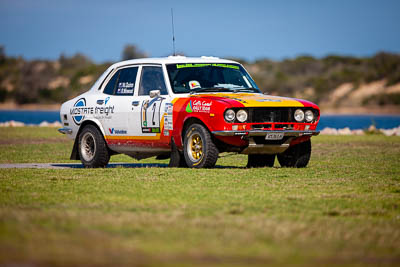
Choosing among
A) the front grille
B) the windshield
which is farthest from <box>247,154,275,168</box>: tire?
the front grille

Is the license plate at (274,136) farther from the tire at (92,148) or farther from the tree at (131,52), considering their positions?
the tree at (131,52)

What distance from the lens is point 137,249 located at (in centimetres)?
614

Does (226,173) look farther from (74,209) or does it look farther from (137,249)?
(137,249)

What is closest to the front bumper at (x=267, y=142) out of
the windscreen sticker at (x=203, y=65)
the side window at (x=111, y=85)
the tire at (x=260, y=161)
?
the tire at (x=260, y=161)

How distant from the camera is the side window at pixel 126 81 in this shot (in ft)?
46.3

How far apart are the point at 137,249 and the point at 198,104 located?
6.65 m

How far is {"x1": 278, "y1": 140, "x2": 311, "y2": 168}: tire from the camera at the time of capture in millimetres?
13539

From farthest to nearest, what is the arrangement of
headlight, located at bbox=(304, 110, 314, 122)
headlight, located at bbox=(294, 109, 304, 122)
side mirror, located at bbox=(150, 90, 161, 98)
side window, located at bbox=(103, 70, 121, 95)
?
side window, located at bbox=(103, 70, 121, 95), side mirror, located at bbox=(150, 90, 161, 98), headlight, located at bbox=(304, 110, 314, 122), headlight, located at bbox=(294, 109, 304, 122)

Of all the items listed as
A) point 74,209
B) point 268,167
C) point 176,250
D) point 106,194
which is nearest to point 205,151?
point 268,167

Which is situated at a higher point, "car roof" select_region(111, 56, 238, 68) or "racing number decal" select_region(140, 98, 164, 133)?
"car roof" select_region(111, 56, 238, 68)

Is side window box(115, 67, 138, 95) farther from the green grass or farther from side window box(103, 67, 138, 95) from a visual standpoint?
the green grass

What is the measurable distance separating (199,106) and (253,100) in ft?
2.75

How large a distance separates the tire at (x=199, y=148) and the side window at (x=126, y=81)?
1710mm

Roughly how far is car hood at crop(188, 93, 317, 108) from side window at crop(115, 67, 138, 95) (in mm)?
1517
